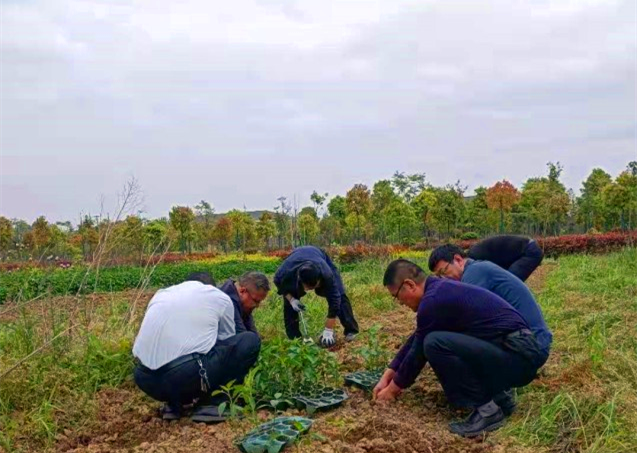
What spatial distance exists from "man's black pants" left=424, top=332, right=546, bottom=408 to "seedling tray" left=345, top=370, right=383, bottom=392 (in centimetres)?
68

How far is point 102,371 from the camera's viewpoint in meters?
4.07

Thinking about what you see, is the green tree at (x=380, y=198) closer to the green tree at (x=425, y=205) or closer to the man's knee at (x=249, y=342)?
the green tree at (x=425, y=205)

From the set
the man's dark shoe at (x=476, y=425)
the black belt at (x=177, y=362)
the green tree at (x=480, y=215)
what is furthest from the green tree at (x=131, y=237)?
the green tree at (x=480, y=215)

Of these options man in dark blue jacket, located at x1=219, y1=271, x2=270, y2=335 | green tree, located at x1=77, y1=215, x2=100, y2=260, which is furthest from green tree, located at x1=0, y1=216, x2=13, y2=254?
man in dark blue jacket, located at x1=219, y1=271, x2=270, y2=335

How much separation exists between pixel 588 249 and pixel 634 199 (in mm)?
3654

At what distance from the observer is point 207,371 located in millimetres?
3299

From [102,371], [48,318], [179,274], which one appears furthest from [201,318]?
[179,274]

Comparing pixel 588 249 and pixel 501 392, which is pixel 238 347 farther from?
pixel 588 249

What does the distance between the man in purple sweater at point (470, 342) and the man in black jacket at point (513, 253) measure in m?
1.34

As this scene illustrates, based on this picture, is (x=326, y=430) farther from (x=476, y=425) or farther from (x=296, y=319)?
(x=296, y=319)

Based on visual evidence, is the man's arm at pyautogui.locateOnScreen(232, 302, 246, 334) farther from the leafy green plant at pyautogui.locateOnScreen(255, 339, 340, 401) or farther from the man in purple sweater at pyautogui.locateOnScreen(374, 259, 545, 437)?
the man in purple sweater at pyautogui.locateOnScreen(374, 259, 545, 437)

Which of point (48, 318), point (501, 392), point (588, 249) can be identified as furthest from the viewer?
point (588, 249)

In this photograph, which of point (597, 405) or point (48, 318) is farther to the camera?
point (48, 318)

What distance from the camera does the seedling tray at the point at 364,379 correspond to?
3721 mm
